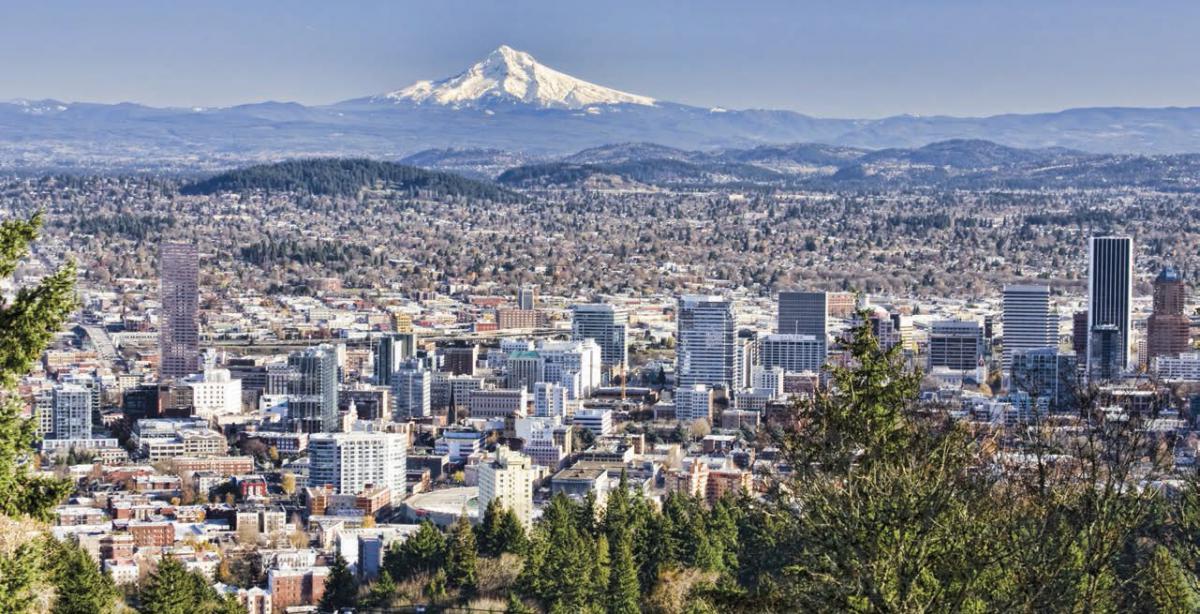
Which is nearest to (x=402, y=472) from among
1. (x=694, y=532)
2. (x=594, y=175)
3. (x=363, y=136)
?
(x=694, y=532)

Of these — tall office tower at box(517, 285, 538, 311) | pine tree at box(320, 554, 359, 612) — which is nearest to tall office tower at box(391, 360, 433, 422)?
tall office tower at box(517, 285, 538, 311)

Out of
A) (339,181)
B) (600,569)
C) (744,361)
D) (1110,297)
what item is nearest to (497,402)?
(744,361)

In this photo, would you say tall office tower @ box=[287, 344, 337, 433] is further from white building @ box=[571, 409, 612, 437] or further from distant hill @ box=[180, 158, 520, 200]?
distant hill @ box=[180, 158, 520, 200]

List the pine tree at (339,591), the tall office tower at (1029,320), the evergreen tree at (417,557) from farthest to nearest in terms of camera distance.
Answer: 1. the tall office tower at (1029,320)
2. the evergreen tree at (417,557)
3. the pine tree at (339,591)

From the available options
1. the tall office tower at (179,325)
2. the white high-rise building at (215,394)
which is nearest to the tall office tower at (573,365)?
the white high-rise building at (215,394)

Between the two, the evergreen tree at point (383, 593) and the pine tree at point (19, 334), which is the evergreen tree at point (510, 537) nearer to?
the evergreen tree at point (383, 593)

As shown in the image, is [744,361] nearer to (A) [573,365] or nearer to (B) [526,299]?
(A) [573,365]

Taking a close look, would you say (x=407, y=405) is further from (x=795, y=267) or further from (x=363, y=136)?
(x=363, y=136)
